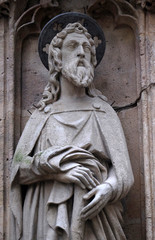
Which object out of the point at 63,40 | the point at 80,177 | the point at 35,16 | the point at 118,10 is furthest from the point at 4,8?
the point at 80,177

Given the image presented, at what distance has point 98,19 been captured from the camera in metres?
7.64

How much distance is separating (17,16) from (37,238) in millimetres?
1983

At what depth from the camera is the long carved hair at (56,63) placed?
694 cm

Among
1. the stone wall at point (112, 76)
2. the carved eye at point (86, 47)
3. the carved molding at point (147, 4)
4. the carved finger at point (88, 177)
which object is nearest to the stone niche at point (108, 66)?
the stone wall at point (112, 76)

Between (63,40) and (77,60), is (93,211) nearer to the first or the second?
(77,60)

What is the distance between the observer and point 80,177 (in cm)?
637

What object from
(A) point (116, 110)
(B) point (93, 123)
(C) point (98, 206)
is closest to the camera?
(C) point (98, 206)

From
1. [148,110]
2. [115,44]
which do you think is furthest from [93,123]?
[115,44]

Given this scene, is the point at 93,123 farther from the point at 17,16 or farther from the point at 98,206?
the point at 17,16

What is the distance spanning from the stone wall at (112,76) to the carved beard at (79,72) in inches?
20.7

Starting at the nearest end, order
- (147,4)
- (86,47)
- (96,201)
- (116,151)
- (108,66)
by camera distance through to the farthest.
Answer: (96,201) → (116,151) → (86,47) → (147,4) → (108,66)

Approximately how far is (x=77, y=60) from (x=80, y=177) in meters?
0.95

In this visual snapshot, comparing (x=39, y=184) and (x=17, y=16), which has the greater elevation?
(x=17, y=16)

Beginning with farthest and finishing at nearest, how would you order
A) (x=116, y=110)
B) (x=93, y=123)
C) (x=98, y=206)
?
(x=116, y=110), (x=93, y=123), (x=98, y=206)
